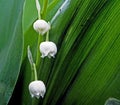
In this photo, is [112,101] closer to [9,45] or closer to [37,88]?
[37,88]

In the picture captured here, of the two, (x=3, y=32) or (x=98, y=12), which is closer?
(x=98, y=12)

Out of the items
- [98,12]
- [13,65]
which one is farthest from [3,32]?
[98,12]

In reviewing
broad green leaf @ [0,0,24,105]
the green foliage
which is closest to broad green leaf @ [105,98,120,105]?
the green foliage

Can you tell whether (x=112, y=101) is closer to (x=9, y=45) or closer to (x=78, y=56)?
(x=78, y=56)

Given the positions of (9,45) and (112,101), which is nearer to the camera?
(112,101)

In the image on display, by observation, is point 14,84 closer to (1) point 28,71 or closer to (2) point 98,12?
(1) point 28,71

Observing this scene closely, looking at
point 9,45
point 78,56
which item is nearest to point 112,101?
point 78,56

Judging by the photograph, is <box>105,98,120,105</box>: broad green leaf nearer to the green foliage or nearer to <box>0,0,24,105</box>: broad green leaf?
the green foliage
